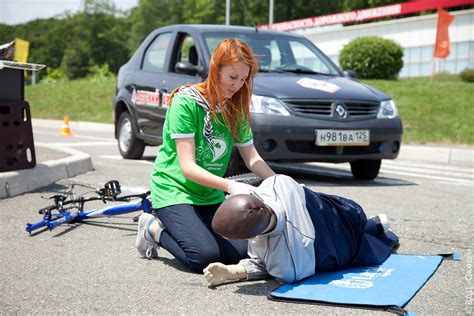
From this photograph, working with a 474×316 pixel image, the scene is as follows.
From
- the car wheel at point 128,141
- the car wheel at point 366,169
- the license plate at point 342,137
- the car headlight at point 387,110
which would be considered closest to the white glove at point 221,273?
the license plate at point 342,137

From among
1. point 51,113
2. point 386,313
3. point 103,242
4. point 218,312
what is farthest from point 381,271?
point 51,113

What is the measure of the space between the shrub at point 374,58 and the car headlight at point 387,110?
54.8 ft

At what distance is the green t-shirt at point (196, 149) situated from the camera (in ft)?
13.0

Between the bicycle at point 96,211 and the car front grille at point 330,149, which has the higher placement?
the car front grille at point 330,149

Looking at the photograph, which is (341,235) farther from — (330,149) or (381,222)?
(330,149)

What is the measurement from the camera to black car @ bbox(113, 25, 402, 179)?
281 inches

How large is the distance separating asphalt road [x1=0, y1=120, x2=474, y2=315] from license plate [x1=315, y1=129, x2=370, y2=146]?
486 millimetres

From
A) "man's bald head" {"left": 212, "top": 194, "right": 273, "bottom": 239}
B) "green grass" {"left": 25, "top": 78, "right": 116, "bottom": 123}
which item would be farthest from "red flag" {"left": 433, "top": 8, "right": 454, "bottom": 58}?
"man's bald head" {"left": 212, "top": 194, "right": 273, "bottom": 239}

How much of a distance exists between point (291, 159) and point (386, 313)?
4.13 m

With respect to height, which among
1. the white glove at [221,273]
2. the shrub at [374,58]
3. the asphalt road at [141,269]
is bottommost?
the asphalt road at [141,269]

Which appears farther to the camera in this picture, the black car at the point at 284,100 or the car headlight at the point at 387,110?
the car headlight at the point at 387,110

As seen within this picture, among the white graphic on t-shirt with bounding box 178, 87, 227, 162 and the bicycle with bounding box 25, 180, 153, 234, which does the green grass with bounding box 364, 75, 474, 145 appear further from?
the white graphic on t-shirt with bounding box 178, 87, 227, 162

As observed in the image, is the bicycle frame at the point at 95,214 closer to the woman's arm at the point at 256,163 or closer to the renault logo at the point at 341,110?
the woman's arm at the point at 256,163

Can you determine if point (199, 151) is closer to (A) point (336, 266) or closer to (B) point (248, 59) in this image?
(B) point (248, 59)
